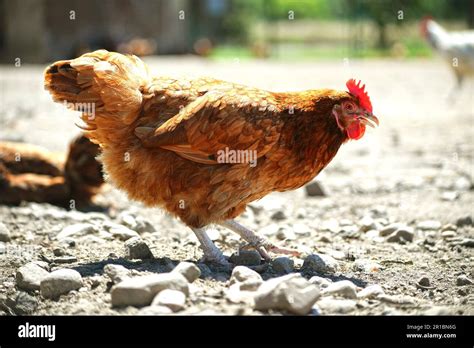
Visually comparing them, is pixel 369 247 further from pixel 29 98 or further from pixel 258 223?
pixel 29 98

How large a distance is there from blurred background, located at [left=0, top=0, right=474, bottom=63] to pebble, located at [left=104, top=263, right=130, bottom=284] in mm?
15704

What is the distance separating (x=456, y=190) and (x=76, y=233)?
14.5 feet

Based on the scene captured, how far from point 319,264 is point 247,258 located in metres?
0.52

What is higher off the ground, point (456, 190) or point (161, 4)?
point (161, 4)

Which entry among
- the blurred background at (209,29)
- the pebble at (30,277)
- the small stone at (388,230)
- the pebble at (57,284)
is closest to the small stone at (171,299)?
the pebble at (57,284)

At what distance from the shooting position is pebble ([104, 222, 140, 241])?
19.7 ft

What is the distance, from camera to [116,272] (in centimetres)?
457

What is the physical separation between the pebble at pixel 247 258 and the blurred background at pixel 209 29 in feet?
49.3

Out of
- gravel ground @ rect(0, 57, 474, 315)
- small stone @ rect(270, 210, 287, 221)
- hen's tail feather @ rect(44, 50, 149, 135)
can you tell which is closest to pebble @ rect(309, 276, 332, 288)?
gravel ground @ rect(0, 57, 474, 315)

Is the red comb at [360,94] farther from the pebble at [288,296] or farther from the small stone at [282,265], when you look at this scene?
the pebble at [288,296]

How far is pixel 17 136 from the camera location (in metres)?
9.95

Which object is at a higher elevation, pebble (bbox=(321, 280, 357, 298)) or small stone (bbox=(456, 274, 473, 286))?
pebble (bbox=(321, 280, 357, 298))

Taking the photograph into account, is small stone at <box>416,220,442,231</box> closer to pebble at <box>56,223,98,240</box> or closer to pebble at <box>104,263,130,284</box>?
pebble at <box>56,223,98,240</box>
